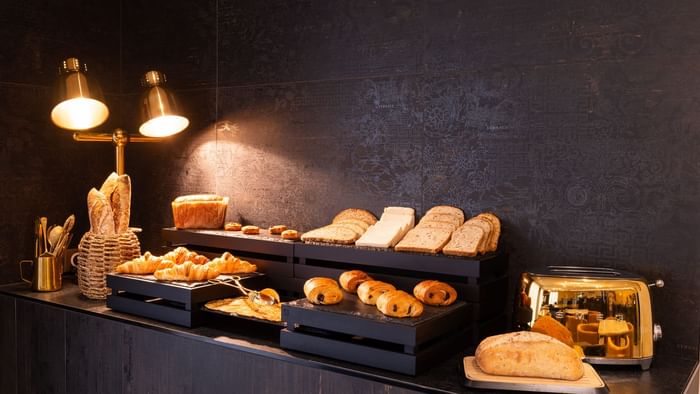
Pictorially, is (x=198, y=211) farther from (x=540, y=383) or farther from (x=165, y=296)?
(x=540, y=383)

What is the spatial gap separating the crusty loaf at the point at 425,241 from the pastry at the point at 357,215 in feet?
0.81

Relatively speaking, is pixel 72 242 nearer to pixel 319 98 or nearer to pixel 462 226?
pixel 319 98

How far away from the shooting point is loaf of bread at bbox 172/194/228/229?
8.11 ft

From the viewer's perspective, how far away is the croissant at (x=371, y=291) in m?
1.78

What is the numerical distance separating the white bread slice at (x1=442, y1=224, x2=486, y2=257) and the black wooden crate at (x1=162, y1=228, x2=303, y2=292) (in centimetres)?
54

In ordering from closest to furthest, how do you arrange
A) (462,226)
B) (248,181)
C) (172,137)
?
(462,226)
(248,181)
(172,137)

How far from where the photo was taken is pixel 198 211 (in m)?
2.47

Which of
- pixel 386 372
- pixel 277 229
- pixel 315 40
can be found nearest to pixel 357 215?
pixel 277 229

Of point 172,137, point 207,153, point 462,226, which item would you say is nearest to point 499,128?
point 462,226

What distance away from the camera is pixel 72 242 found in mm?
2850

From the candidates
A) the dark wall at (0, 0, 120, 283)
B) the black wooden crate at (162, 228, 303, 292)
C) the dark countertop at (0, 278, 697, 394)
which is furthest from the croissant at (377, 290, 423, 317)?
the dark wall at (0, 0, 120, 283)

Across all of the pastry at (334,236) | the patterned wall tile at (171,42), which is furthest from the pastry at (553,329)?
the patterned wall tile at (171,42)

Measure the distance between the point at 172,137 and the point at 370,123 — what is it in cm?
98

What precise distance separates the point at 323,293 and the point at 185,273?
21.2 inches
